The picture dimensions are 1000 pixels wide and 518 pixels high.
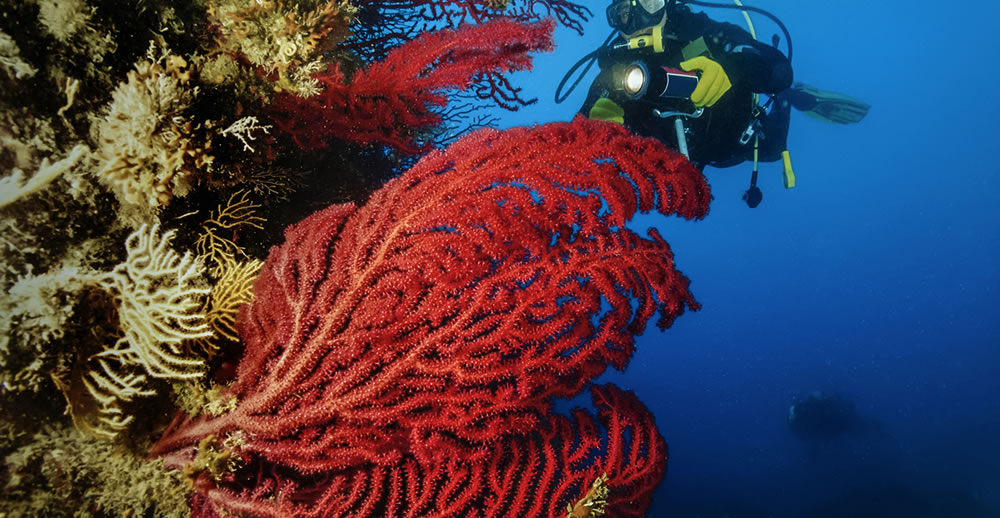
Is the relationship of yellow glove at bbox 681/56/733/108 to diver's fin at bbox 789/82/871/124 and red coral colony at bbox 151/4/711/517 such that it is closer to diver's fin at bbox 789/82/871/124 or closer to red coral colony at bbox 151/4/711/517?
red coral colony at bbox 151/4/711/517

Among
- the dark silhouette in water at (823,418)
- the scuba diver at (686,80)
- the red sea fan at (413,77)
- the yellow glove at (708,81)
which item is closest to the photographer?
the red sea fan at (413,77)

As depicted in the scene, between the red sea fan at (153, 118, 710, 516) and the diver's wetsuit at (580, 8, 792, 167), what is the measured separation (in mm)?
3512

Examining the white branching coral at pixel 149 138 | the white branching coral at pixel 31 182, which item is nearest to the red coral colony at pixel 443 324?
the white branching coral at pixel 149 138

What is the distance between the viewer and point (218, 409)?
210cm

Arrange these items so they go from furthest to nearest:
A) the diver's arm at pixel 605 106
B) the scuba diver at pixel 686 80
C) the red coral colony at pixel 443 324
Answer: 1. the diver's arm at pixel 605 106
2. the scuba diver at pixel 686 80
3. the red coral colony at pixel 443 324

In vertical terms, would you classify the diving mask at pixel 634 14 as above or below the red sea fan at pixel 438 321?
above

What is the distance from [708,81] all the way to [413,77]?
4.09 m

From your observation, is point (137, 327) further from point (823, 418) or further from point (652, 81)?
point (823, 418)

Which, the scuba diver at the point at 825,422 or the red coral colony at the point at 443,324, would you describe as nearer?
the red coral colony at the point at 443,324

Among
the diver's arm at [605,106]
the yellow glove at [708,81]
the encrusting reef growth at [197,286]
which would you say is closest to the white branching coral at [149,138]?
the encrusting reef growth at [197,286]

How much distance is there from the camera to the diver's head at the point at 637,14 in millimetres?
6023

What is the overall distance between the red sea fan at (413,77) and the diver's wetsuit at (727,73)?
106 inches

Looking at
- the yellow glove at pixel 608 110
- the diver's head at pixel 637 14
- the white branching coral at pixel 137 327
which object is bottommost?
the white branching coral at pixel 137 327

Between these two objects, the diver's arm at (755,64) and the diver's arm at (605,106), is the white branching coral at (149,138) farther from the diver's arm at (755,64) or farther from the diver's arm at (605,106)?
the diver's arm at (755,64)
